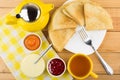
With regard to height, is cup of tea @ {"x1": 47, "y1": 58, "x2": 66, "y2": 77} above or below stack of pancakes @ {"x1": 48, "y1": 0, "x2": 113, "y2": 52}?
below

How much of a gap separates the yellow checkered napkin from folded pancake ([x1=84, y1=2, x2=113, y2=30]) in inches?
6.1

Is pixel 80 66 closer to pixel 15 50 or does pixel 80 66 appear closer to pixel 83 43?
pixel 83 43

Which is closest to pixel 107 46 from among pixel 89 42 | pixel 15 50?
pixel 89 42

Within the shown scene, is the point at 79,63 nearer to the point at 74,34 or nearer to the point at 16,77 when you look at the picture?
the point at 74,34

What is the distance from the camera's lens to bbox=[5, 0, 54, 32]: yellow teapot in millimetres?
1062

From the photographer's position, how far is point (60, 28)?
1.13 meters

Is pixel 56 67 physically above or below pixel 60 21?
below

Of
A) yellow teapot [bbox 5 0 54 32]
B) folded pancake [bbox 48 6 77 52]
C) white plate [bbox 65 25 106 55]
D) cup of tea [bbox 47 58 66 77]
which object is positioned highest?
yellow teapot [bbox 5 0 54 32]

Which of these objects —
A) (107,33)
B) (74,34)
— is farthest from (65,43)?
(107,33)

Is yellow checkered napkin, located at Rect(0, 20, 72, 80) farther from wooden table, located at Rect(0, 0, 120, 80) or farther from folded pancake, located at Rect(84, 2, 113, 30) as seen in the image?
folded pancake, located at Rect(84, 2, 113, 30)

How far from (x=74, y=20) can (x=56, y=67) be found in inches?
6.5

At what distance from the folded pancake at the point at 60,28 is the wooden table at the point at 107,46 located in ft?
0.11

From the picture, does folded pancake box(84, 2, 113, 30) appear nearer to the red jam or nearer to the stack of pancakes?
the stack of pancakes

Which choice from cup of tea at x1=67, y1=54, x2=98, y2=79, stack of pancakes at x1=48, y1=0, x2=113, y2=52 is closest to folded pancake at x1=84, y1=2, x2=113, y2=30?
stack of pancakes at x1=48, y1=0, x2=113, y2=52
